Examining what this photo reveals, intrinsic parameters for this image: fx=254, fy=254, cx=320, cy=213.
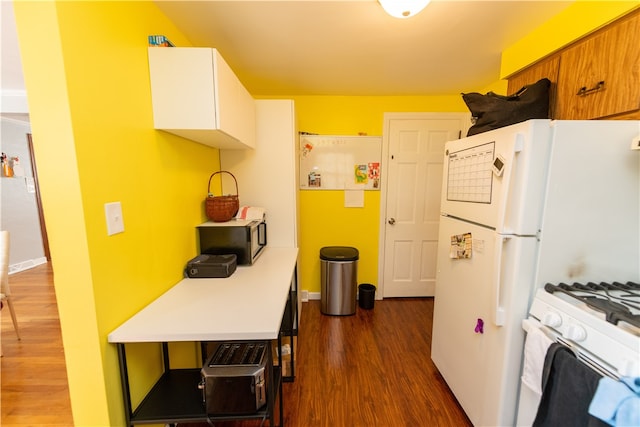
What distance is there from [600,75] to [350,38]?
4.42 feet

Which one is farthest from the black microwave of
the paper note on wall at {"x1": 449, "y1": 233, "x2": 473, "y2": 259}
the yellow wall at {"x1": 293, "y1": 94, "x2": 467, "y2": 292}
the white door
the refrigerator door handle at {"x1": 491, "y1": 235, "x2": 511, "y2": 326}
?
the white door

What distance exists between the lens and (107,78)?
1.00 m

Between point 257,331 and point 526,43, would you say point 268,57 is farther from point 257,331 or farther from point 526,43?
point 257,331

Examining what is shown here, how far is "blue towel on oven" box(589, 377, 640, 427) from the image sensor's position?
683 millimetres

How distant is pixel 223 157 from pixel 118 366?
1.61 m

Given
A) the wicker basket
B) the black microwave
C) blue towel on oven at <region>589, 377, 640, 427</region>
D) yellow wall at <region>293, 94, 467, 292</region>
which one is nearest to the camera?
blue towel on oven at <region>589, 377, 640, 427</region>

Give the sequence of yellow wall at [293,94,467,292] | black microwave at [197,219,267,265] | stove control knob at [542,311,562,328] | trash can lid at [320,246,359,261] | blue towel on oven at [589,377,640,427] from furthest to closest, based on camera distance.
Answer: yellow wall at [293,94,467,292] → trash can lid at [320,246,359,261] → black microwave at [197,219,267,265] → stove control knob at [542,311,562,328] → blue towel on oven at [589,377,640,427]

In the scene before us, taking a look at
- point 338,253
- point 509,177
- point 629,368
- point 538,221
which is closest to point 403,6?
point 509,177

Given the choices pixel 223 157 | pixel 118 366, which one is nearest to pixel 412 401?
pixel 118 366

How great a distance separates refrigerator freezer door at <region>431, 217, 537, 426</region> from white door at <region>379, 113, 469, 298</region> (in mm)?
1288

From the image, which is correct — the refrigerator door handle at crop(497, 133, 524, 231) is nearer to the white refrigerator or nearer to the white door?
the white refrigerator

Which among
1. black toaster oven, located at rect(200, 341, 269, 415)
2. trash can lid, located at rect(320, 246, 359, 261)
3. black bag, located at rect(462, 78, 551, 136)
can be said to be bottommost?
black toaster oven, located at rect(200, 341, 269, 415)

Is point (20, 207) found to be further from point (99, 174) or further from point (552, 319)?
point (552, 319)

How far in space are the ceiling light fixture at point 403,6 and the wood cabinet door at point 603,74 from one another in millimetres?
898
